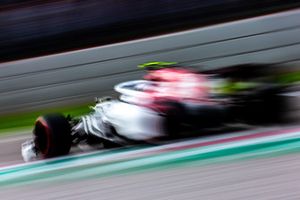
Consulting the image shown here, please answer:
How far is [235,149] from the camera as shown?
5371 millimetres

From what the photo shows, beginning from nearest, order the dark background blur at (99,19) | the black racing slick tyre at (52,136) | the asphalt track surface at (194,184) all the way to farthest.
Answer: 1. the asphalt track surface at (194,184)
2. the black racing slick tyre at (52,136)
3. the dark background blur at (99,19)

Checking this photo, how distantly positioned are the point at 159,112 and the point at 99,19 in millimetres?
3857

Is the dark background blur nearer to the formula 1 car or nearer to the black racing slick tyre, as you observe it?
the formula 1 car

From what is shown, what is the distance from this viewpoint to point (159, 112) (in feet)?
18.3

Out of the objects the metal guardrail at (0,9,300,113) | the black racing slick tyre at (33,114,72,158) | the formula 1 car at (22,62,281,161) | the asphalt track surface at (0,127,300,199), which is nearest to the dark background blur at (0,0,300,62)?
the metal guardrail at (0,9,300,113)

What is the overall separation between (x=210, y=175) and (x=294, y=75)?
4.32 metres

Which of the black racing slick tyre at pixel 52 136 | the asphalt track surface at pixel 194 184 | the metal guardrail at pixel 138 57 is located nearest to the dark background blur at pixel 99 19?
the metal guardrail at pixel 138 57

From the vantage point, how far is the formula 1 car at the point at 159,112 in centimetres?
564

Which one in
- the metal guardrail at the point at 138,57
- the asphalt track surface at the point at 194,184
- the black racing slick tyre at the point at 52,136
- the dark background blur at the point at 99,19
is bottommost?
the asphalt track surface at the point at 194,184

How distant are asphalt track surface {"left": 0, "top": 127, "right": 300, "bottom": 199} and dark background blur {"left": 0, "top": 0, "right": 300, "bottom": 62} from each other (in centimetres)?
412

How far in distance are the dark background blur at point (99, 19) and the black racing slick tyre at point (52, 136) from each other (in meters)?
3.29

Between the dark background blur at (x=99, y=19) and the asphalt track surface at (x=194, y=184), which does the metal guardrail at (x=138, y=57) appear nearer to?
the dark background blur at (x=99, y=19)

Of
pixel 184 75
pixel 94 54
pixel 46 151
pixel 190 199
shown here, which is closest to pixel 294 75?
pixel 94 54

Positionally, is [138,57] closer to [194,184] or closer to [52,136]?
[52,136]
